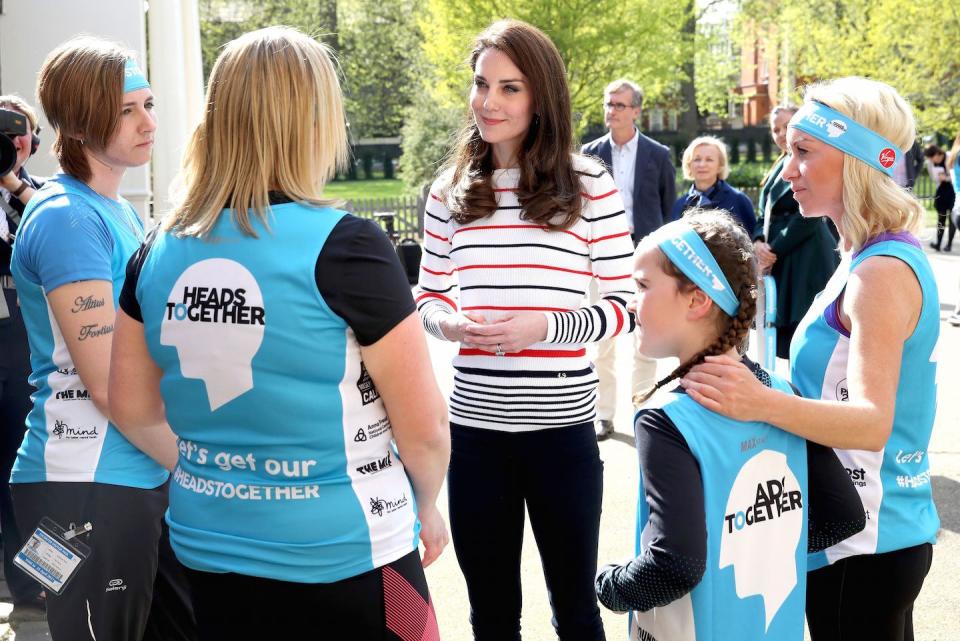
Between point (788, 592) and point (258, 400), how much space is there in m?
1.20

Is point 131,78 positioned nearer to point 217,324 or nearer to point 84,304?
point 84,304

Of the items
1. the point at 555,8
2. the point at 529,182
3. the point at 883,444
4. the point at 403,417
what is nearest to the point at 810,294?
the point at 529,182

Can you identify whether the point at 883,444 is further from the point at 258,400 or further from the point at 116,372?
the point at 116,372

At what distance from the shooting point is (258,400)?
1940 mm

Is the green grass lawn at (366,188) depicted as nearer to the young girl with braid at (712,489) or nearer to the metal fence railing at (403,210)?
the metal fence railing at (403,210)

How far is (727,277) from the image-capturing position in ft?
6.96

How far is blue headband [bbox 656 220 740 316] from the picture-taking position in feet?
6.83

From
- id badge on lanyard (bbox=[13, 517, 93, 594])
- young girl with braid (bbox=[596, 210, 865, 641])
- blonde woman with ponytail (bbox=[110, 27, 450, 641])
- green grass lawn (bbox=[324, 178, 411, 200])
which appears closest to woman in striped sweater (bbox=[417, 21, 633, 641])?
young girl with braid (bbox=[596, 210, 865, 641])

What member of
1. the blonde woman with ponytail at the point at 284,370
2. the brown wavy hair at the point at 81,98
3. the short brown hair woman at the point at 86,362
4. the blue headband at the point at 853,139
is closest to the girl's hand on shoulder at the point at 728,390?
the blonde woman with ponytail at the point at 284,370

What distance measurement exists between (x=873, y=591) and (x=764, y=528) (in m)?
0.52

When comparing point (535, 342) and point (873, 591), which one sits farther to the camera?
point (535, 342)

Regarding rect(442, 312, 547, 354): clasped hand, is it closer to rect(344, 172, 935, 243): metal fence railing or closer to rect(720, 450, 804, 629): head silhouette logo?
rect(720, 450, 804, 629): head silhouette logo

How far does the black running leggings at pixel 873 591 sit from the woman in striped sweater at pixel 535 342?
0.85 meters

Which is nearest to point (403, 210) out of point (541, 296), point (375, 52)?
point (541, 296)
